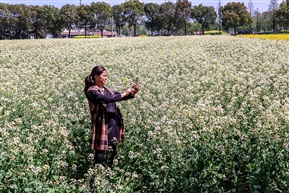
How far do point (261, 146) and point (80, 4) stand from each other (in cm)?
10705

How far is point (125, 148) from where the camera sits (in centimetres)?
664

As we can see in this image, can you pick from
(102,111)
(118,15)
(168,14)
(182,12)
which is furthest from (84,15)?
(102,111)

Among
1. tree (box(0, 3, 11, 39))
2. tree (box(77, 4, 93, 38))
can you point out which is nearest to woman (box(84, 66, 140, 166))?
tree (box(0, 3, 11, 39))

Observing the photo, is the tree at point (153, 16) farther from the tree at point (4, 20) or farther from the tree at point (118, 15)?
the tree at point (4, 20)

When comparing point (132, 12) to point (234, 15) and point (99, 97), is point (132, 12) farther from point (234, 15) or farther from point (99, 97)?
point (99, 97)

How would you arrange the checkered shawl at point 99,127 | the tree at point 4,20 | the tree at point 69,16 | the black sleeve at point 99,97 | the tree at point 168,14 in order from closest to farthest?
the black sleeve at point 99,97
the checkered shawl at point 99,127
the tree at point 4,20
the tree at point 69,16
the tree at point 168,14

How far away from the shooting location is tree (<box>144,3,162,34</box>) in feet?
354

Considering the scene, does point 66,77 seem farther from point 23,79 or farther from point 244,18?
point 244,18

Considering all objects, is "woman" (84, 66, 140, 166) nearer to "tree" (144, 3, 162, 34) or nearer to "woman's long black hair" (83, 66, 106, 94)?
"woman's long black hair" (83, 66, 106, 94)

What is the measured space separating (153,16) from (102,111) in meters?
107

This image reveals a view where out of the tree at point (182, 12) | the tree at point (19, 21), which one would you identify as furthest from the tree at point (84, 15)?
the tree at point (182, 12)

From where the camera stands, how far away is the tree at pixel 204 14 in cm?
10800

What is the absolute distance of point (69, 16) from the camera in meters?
97.0

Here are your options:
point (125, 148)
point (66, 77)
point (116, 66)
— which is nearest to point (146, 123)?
point (125, 148)
